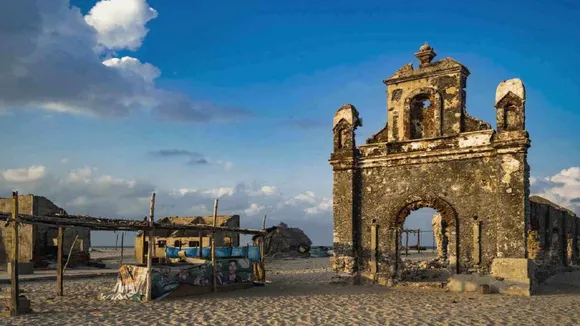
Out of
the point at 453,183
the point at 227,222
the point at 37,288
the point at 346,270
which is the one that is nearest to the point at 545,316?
the point at 453,183

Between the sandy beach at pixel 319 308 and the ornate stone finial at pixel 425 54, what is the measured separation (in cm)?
805

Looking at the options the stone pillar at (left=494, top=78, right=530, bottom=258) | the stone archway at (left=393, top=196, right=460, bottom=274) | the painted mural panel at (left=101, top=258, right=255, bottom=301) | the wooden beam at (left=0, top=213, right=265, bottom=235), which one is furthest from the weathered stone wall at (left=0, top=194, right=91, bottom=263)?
the stone pillar at (left=494, top=78, right=530, bottom=258)

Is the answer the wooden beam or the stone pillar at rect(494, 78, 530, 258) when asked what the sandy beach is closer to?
the stone pillar at rect(494, 78, 530, 258)

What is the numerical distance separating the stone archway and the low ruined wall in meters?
3.02

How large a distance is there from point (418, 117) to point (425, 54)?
2.29 m

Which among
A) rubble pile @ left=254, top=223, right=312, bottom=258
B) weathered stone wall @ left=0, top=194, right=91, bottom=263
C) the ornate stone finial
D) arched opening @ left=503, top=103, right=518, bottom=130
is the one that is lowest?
rubble pile @ left=254, top=223, right=312, bottom=258

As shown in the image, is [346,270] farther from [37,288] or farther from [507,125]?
[37,288]

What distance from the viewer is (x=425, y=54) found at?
19.7m

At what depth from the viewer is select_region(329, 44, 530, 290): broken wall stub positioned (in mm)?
17188

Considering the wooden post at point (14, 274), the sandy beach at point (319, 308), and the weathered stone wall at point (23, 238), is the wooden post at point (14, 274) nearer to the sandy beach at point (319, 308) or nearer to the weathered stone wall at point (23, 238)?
the sandy beach at point (319, 308)

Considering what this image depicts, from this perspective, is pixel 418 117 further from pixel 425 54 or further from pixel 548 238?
pixel 548 238

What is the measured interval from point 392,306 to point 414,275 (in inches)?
270

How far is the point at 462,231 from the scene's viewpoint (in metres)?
18.2

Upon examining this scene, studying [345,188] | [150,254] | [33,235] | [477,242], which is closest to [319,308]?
[150,254]
